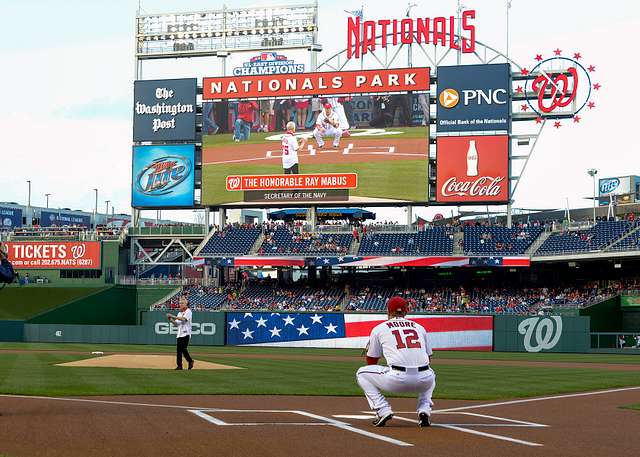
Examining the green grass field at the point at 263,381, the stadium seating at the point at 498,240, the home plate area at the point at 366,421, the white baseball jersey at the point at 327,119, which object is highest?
the white baseball jersey at the point at 327,119

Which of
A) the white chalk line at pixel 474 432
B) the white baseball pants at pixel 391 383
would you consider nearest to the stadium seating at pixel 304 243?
the white chalk line at pixel 474 432

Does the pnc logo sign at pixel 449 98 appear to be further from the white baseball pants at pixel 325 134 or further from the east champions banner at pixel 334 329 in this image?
the east champions banner at pixel 334 329

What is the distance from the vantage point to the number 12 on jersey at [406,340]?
10344mm

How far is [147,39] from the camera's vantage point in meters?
57.6

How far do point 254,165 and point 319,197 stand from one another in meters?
4.37

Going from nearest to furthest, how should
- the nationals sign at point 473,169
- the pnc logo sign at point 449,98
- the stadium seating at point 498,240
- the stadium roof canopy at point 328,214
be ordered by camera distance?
the stadium seating at point 498,240, the nationals sign at point 473,169, the pnc logo sign at point 449,98, the stadium roof canopy at point 328,214

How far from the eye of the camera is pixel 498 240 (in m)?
51.5

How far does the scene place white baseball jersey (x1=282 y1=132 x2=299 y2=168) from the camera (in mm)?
52812

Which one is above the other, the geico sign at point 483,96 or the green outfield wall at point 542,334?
the geico sign at point 483,96

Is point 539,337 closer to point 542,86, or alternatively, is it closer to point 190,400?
point 542,86

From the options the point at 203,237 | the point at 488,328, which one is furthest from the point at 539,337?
the point at 203,237

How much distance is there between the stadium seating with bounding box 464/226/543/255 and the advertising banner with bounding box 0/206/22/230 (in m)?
62.9

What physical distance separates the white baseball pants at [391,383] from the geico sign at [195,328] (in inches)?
1525

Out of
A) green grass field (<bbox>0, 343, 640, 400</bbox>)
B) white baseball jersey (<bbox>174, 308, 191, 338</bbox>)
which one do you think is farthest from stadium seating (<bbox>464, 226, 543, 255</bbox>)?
white baseball jersey (<bbox>174, 308, 191, 338</bbox>)
